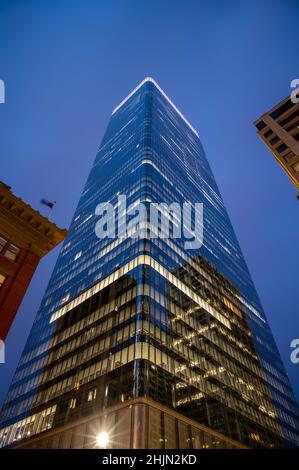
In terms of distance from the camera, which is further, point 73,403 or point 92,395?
point 73,403

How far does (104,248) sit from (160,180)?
2134 cm

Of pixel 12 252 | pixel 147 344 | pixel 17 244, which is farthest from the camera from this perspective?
pixel 147 344

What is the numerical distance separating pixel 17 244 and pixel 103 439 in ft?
68.3

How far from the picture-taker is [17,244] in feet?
87.7

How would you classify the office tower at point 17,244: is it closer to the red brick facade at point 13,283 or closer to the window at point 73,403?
the red brick facade at point 13,283

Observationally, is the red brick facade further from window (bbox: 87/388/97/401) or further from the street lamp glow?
window (bbox: 87/388/97/401)

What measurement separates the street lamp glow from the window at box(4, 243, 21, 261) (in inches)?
781

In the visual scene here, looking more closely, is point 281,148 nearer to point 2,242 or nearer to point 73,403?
point 2,242

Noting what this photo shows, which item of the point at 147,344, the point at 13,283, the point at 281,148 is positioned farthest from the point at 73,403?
the point at 281,148

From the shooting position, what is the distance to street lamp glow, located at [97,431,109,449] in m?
30.2

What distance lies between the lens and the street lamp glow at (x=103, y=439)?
30198mm

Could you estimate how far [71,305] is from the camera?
5803cm

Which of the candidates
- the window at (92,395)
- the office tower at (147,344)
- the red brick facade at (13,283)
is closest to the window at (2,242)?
the red brick facade at (13,283)
